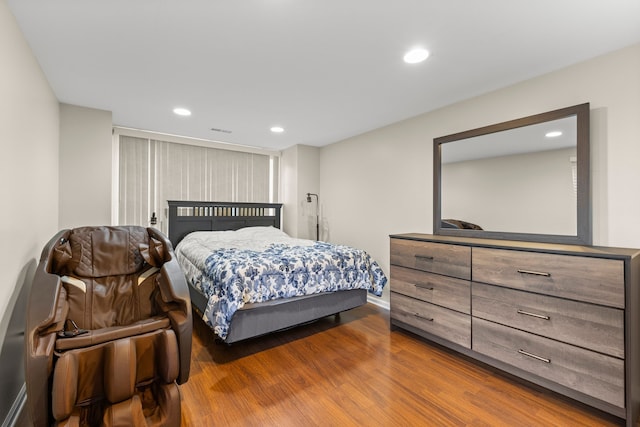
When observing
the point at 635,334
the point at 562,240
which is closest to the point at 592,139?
the point at 562,240

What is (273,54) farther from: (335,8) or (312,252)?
(312,252)

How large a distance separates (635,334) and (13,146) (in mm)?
3737

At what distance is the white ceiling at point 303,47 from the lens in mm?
1594

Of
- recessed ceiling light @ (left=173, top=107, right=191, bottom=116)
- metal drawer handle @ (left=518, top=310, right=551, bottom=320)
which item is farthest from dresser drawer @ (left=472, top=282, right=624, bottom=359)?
recessed ceiling light @ (left=173, top=107, right=191, bottom=116)

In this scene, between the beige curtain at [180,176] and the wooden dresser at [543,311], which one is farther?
the beige curtain at [180,176]

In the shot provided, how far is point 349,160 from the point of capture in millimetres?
4328

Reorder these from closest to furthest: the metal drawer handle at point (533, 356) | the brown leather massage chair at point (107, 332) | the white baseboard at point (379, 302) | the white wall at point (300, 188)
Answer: the brown leather massage chair at point (107, 332), the metal drawer handle at point (533, 356), the white baseboard at point (379, 302), the white wall at point (300, 188)

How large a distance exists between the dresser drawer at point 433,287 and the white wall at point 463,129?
0.67 meters

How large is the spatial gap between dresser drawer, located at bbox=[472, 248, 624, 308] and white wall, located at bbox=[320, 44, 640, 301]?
49 centimetres

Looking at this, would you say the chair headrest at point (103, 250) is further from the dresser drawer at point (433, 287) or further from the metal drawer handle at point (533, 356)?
the metal drawer handle at point (533, 356)

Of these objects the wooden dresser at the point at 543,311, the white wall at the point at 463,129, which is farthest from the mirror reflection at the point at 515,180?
the wooden dresser at the point at 543,311

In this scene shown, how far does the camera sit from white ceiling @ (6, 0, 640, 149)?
159 cm

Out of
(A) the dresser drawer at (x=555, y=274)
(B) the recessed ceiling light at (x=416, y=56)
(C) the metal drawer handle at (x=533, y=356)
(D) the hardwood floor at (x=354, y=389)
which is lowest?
(D) the hardwood floor at (x=354, y=389)

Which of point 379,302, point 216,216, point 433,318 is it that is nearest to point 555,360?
point 433,318
